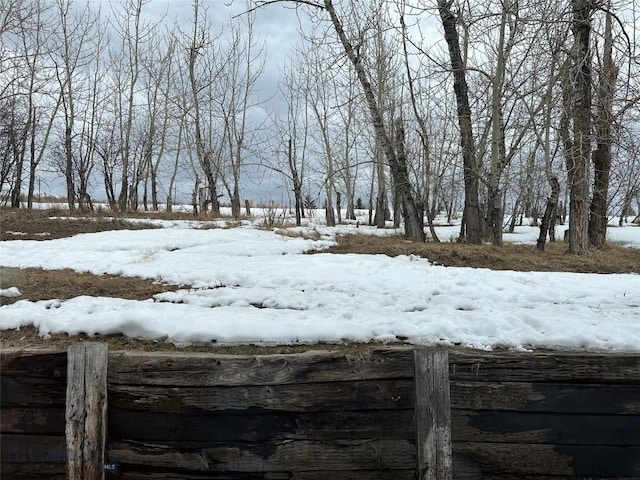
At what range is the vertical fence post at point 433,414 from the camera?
2799 mm

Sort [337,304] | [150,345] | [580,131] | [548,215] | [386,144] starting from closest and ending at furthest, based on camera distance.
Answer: [150,345] → [337,304] → [580,131] → [386,144] → [548,215]

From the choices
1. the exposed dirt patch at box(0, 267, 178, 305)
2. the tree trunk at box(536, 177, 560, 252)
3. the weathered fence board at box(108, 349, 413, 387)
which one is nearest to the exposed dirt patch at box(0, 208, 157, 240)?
the exposed dirt patch at box(0, 267, 178, 305)

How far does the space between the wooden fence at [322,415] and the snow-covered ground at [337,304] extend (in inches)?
20.1

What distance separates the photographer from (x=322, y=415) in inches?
113

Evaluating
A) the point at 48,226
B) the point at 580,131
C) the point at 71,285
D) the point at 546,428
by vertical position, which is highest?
the point at 580,131

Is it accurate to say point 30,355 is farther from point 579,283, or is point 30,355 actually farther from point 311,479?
point 579,283

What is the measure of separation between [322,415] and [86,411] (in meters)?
1.48

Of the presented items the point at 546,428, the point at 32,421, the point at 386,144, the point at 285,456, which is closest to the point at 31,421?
the point at 32,421

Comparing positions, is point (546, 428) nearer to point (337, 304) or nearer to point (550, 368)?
point (550, 368)

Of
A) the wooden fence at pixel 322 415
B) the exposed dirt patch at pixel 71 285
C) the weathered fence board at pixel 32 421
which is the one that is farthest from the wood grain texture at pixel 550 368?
the exposed dirt patch at pixel 71 285

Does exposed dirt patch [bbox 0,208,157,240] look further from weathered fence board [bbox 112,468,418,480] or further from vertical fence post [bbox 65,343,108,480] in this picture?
weathered fence board [bbox 112,468,418,480]

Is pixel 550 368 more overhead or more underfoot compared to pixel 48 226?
more underfoot

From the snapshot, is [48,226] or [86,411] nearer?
[86,411]

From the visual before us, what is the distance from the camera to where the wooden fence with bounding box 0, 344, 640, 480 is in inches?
111
